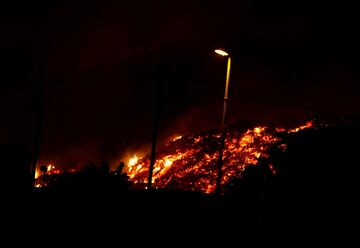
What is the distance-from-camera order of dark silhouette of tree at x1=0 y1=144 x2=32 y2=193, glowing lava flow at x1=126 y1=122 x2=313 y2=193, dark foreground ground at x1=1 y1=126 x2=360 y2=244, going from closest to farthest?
dark foreground ground at x1=1 y1=126 x2=360 y2=244
dark silhouette of tree at x1=0 y1=144 x2=32 y2=193
glowing lava flow at x1=126 y1=122 x2=313 y2=193

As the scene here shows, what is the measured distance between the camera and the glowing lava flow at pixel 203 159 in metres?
43.5

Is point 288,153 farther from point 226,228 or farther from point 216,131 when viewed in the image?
point 216,131

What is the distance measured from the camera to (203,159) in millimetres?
49844

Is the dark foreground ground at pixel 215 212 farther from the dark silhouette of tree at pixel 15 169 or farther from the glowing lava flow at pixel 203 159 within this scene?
the glowing lava flow at pixel 203 159

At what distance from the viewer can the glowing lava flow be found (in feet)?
143

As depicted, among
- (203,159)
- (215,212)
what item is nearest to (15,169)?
(215,212)

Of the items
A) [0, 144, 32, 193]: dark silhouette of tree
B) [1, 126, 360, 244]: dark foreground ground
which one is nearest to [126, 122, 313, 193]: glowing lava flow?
[0, 144, 32, 193]: dark silhouette of tree

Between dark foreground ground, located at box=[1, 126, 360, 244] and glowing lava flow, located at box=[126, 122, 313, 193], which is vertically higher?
glowing lava flow, located at box=[126, 122, 313, 193]

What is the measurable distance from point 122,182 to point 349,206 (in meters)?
9.43

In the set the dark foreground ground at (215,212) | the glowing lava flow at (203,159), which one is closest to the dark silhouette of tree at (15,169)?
the dark foreground ground at (215,212)

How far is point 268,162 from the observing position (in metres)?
19.5

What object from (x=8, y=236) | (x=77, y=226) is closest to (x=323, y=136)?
(x=77, y=226)

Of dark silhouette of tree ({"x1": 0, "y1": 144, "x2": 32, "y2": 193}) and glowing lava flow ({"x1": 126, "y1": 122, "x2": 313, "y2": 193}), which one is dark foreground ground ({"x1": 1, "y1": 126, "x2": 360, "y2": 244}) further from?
glowing lava flow ({"x1": 126, "y1": 122, "x2": 313, "y2": 193})

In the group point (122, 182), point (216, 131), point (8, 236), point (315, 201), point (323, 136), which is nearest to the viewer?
point (8, 236)
